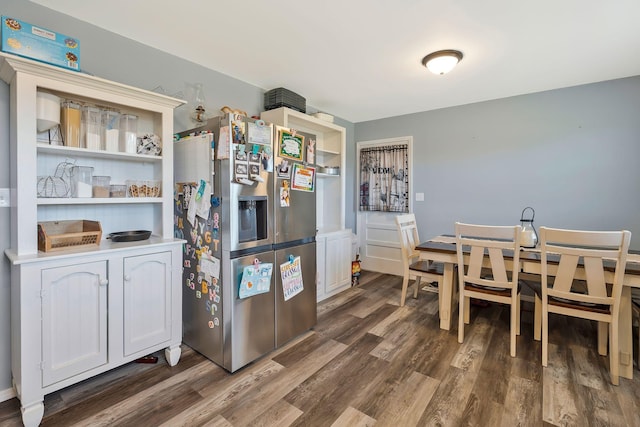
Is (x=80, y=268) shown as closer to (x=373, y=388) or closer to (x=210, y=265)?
(x=210, y=265)

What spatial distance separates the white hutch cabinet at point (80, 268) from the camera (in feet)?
4.90

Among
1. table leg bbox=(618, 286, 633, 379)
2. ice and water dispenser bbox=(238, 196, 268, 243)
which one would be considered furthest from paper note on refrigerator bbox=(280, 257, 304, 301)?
table leg bbox=(618, 286, 633, 379)

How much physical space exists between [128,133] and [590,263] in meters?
3.26

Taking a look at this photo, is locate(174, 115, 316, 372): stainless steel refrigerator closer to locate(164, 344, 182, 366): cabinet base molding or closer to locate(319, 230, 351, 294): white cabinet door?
locate(164, 344, 182, 366): cabinet base molding

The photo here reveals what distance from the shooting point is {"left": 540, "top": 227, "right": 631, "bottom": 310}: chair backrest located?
181 cm

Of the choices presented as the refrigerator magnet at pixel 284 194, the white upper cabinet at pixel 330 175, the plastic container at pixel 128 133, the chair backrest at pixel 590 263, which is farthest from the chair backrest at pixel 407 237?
the plastic container at pixel 128 133

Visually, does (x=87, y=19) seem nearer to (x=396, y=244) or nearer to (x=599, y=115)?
(x=396, y=244)

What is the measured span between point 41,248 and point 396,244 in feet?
12.7

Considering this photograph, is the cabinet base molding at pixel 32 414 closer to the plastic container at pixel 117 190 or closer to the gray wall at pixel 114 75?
the gray wall at pixel 114 75

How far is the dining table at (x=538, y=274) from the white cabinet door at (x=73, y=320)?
99.5 inches

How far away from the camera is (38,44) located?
5.19ft

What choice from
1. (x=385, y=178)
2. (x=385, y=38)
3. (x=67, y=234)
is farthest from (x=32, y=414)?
(x=385, y=178)

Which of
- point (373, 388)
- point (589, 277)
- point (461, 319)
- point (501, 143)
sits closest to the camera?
point (373, 388)

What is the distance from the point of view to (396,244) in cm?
432
